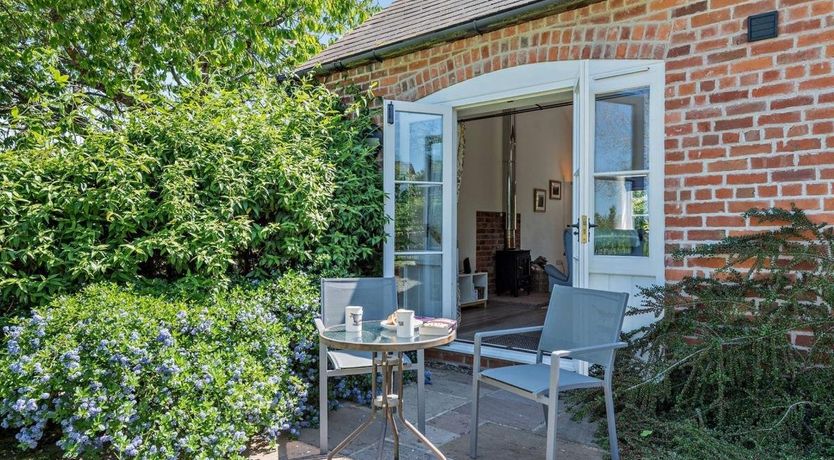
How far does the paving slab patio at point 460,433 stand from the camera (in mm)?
2953

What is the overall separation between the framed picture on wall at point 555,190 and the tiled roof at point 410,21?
5401 millimetres

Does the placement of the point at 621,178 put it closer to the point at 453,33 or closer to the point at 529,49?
the point at 529,49

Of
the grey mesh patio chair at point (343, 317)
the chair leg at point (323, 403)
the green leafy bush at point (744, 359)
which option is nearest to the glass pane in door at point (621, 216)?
the green leafy bush at point (744, 359)

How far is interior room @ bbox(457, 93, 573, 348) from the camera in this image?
849cm

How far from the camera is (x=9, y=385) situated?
8.41ft

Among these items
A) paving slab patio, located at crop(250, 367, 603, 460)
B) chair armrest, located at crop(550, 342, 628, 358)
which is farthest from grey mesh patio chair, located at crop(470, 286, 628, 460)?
paving slab patio, located at crop(250, 367, 603, 460)

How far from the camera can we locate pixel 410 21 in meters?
5.38

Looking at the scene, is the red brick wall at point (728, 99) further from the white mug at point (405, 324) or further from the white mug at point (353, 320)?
the white mug at point (353, 320)

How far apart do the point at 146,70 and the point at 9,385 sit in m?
6.52

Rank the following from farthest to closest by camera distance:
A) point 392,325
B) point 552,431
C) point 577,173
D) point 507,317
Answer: point 507,317 < point 577,173 < point 392,325 < point 552,431

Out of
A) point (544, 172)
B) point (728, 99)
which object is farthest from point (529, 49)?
point (544, 172)

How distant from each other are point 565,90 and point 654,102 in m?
0.77

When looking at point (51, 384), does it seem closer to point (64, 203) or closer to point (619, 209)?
point (64, 203)

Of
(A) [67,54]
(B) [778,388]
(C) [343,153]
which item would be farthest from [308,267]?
(A) [67,54]
